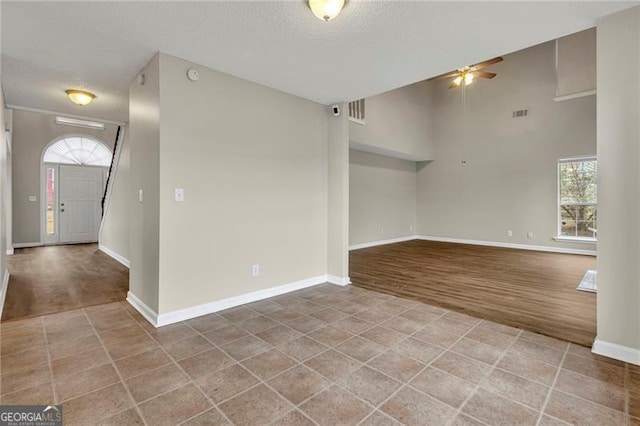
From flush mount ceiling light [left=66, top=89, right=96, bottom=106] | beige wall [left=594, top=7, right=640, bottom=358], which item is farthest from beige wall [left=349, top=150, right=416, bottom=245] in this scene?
beige wall [left=594, top=7, right=640, bottom=358]

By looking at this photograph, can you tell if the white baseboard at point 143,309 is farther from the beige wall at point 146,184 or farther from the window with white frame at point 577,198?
the window with white frame at point 577,198

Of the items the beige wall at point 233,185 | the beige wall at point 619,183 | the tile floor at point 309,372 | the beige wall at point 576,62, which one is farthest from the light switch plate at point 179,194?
the beige wall at point 576,62

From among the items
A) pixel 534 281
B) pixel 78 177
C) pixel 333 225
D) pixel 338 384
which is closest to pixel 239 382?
pixel 338 384

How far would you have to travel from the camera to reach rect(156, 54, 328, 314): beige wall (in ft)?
9.23

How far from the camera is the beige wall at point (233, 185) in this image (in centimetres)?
281

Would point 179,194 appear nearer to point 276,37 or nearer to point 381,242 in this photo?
point 276,37

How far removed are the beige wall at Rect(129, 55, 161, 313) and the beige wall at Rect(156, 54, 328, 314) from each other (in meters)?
0.08

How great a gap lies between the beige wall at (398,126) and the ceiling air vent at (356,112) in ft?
0.34

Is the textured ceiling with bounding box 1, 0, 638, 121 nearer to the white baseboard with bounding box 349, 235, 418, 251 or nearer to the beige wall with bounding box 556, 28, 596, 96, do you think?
the beige wall with bounding box 556, 28, 596, 96

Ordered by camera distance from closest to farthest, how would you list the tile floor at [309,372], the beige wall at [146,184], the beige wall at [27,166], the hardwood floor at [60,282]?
the tile floor at [309,372]
the beige wall at [146,184]
the hardwood floor at [60,282]
the beige wall at [27,166]

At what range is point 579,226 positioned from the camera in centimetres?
658

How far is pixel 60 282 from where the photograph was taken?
4215mm

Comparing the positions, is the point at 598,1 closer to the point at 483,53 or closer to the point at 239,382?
the point at 483,53

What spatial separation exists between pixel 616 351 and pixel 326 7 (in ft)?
10.3
